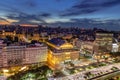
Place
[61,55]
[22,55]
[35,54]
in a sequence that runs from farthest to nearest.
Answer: [61,55], [35,54], [22,55]

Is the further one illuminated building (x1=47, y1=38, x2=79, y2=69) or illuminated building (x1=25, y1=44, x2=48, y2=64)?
illuminated building (x1=47, y1=38, x2=79, y2=69)

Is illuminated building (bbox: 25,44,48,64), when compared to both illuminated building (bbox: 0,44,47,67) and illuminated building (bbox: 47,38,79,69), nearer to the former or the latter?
illuminated building (bbox: 0,44,47,67)

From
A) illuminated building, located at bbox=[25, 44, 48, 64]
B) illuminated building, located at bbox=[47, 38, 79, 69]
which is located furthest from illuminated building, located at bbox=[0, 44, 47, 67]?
illuminated building, located at bbox=[47, 38, 79, 69]

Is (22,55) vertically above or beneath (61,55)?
above

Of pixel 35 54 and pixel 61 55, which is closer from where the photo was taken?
→ pixel 35 54

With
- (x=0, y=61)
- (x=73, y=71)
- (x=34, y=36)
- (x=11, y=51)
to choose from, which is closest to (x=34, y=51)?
(x=11, y=51)

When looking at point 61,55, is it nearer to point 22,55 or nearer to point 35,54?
point 35,54

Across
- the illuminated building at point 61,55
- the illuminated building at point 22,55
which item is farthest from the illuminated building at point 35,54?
the illuminated building at point 61,55

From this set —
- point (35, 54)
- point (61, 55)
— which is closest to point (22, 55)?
point (35, 54)

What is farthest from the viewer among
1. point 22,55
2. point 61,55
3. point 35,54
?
point 61,55

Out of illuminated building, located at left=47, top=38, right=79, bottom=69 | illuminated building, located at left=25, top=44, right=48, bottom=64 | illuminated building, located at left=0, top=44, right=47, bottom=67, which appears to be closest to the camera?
illuminated building, located at left=0, top=44, right=47, bottom=67

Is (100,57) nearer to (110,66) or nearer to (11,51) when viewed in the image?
(110,66)

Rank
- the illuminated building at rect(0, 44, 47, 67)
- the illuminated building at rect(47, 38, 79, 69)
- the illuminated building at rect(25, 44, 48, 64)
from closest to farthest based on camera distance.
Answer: the illuminated building at rect(0, 44, 47, 67) < the illuminated building at rect(25, 44, 48, 64) < the illuminated building at rect(47, 38, 79, 69)
